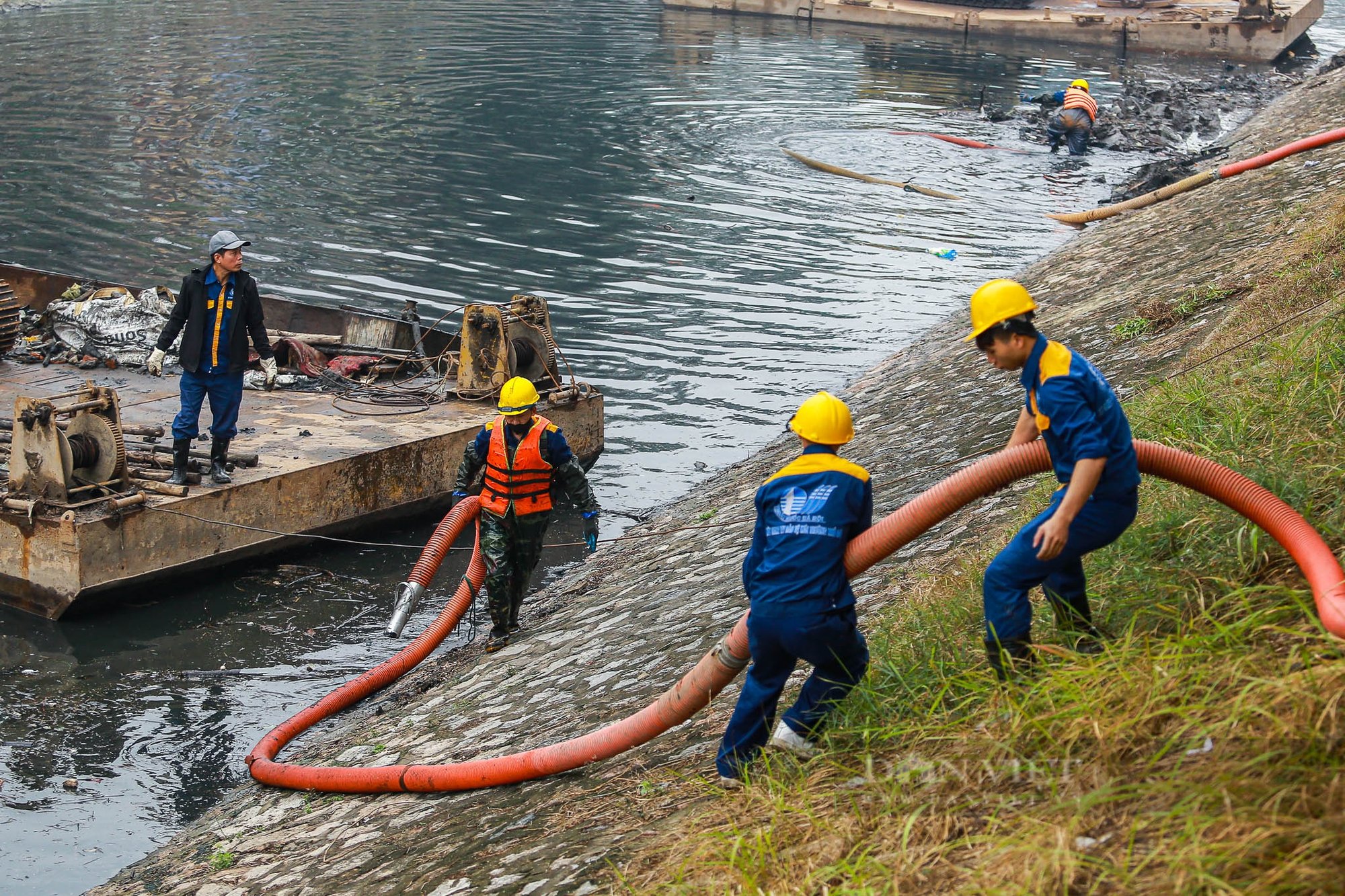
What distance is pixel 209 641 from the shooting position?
10766 millimetres

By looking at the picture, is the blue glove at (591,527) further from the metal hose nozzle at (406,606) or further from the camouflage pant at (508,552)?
the metal hose nozzle at (406,606)

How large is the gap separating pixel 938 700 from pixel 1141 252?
1385 cm

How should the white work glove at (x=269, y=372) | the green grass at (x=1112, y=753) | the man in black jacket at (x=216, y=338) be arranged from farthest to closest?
the white work glove at (x=269, y=372)
the man in black jacket at (x=216, y=338)
the green grass at (x=1112, y=753)

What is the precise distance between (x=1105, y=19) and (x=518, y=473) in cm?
5565

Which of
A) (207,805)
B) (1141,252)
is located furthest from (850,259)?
(207,805)

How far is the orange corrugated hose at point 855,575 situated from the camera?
4.67 m

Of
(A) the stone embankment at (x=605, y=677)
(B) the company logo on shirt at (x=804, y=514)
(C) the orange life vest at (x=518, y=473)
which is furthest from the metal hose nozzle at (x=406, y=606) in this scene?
(B) the company logo on shirt at (x=804, y=514)

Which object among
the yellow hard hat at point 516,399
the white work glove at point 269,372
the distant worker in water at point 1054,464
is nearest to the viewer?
the distant worker in water at point 1054,464

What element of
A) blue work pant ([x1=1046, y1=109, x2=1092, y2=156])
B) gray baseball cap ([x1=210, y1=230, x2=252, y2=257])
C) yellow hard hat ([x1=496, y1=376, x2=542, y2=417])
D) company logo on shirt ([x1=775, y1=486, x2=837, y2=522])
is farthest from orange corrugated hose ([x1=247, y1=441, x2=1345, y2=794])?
blue work pant ([x1=1046, y1=109, x2=1092, y2=156])

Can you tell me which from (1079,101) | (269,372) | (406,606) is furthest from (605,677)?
(1079,101)

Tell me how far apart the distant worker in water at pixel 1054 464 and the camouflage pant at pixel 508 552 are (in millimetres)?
5199

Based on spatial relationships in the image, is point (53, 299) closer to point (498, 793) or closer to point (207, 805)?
point (207, 805)

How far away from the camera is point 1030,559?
4.75m

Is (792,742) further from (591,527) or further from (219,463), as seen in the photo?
(219,463)
